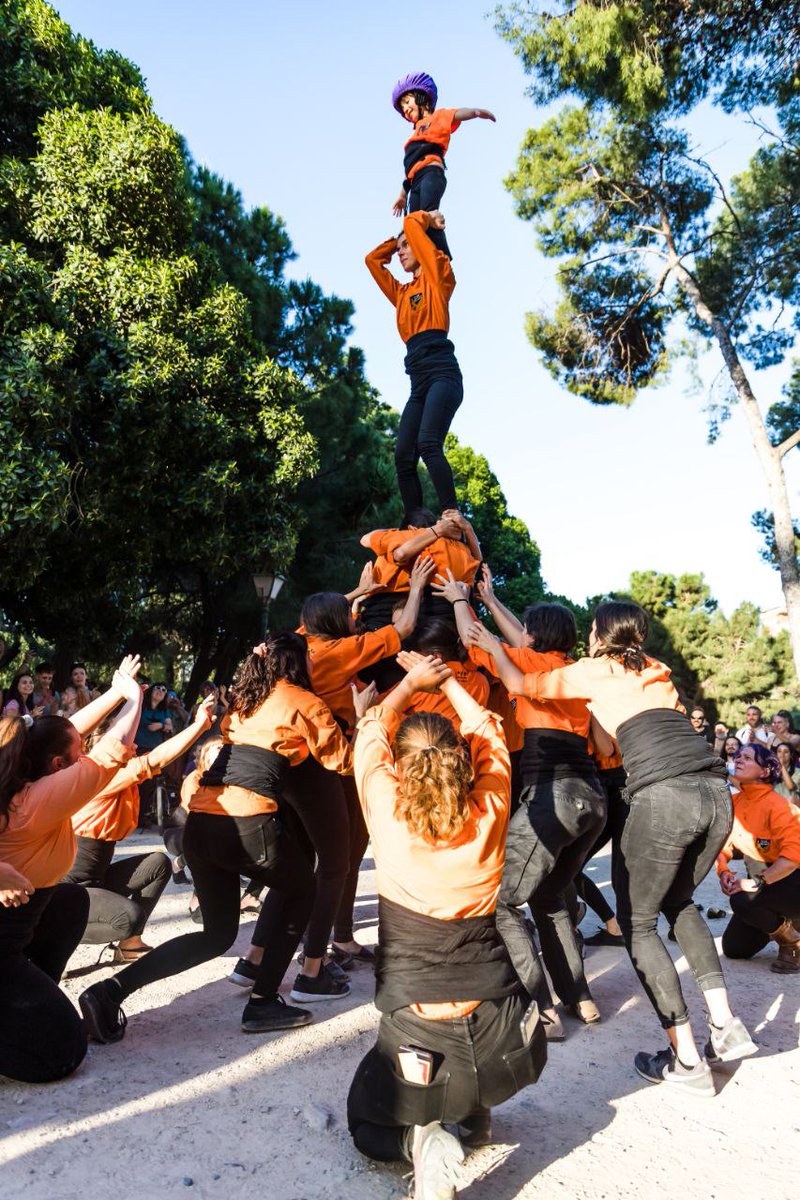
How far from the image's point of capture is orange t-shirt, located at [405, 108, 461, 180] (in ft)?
20.7

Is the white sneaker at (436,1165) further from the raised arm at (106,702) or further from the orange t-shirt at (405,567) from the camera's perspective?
the orange t-shirt at (405,567)

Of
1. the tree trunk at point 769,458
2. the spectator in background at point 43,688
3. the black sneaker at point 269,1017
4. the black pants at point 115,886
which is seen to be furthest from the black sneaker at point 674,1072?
Answer: the tree trunk at point 769,458

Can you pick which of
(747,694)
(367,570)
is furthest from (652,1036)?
(747,694)

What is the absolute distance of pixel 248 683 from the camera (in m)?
4.11

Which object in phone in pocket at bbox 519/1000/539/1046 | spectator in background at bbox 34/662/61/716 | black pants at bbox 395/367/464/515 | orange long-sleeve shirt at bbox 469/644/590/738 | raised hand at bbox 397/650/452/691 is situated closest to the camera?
phone in pocket at bbox 519/1000/539/1046

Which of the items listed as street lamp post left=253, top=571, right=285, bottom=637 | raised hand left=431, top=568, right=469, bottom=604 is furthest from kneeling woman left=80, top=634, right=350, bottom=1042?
street lamp post left=253, top=571, right=285, bottom=637

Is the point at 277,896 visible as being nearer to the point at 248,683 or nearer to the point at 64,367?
the point at 248,683

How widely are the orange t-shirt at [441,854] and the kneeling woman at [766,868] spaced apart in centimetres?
303

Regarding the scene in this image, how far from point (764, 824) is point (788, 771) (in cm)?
828

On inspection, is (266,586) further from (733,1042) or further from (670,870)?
(733,1042)

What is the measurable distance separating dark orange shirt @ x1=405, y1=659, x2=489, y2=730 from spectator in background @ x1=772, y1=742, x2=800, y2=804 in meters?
8.40

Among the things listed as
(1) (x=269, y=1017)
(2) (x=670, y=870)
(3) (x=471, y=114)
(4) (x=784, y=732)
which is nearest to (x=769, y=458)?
(4) (x=784, y=732)

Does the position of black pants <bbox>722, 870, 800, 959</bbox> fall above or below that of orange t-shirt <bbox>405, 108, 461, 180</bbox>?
below

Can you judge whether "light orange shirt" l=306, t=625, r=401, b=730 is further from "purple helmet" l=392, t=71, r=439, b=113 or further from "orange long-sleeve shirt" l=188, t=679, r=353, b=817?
"purple helmet" l=392, t=71, r=439, b=113
